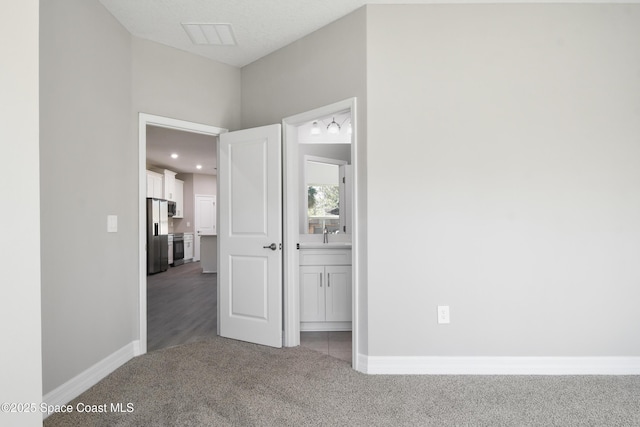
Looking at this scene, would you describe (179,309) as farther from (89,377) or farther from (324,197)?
(324,197)

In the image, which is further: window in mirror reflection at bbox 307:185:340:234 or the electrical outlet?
window in mirror reflection at bbox 307:185:340:234

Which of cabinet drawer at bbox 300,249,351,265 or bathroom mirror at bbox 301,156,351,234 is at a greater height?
bathroom mirror at bbox 301,156,351,234

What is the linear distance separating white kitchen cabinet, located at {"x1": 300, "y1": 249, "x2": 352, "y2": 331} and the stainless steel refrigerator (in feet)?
17.4

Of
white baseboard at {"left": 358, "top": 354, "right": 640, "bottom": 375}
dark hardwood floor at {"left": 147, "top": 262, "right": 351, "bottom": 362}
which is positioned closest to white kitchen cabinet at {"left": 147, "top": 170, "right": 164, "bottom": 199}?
dark hardwood floor at {"left": 147, "top": 262, "right": 351, "bottom": 362}

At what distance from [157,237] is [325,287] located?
5590 mm

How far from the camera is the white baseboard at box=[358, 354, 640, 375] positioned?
266cm

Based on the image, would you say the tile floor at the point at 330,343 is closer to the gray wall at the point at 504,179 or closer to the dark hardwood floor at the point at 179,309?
the gray wall at the point at 504,179

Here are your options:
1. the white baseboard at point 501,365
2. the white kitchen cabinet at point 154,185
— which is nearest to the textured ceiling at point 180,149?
the white kitchen cabinet at point 154,185

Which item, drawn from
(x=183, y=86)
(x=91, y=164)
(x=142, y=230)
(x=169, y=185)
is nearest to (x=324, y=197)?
(x=183, y=86)

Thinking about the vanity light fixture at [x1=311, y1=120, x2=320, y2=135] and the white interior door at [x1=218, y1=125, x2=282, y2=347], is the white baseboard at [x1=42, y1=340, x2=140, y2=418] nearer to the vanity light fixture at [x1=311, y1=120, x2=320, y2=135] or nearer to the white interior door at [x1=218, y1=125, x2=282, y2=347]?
the white interior door at [x1=218, y1=125, x2=282, y2=347]

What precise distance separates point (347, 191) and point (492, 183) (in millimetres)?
2007

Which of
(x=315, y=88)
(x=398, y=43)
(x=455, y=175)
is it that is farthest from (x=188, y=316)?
(x=398, y=43)

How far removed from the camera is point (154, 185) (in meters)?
8.63

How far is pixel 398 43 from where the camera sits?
9.13 feet
